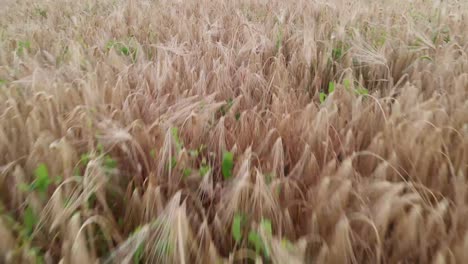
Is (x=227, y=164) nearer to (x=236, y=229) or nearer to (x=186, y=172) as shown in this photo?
(x=186, y=172)

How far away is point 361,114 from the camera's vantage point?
2.78ft

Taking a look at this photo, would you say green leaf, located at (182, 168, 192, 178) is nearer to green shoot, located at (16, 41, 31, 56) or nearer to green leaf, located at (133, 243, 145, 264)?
green leaf, located at (133, 243, 145, 264)

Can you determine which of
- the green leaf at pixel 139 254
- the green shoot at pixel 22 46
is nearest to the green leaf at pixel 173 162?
the green leaf at pixel 139 254

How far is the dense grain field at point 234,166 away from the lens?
52 cm

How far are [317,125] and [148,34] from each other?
1260 millimetres

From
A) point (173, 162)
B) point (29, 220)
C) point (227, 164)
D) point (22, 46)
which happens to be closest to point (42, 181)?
point (29, 220)

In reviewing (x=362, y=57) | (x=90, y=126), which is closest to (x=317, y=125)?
(x=90, y=126)

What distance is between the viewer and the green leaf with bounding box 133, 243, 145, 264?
0.51 meters

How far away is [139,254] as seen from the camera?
20.7 inches

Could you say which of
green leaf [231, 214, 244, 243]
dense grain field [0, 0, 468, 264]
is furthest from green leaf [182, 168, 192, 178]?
green leaf [231, 214, 244, 243]

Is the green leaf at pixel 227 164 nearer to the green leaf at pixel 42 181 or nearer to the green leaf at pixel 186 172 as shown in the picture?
the green leaf at pixel 186 172

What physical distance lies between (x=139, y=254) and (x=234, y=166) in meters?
0.26

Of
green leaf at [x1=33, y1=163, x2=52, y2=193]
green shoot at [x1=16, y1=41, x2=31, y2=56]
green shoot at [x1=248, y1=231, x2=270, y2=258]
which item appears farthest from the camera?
green shoot at [x1=16, y1=41, x2=31, y2=56]

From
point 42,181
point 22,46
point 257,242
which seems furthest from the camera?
point 22,46
